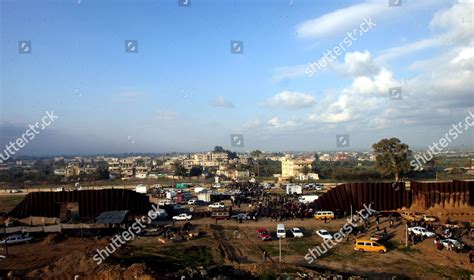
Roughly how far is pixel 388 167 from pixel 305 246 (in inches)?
1569

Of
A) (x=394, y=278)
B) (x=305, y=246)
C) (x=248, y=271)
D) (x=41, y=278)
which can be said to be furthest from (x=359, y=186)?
(x=41, y=278)

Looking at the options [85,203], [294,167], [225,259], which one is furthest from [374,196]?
[294,167]

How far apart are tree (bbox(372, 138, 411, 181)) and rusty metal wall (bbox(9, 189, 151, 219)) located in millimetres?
41083

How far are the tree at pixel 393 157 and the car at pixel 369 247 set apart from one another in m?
39.1

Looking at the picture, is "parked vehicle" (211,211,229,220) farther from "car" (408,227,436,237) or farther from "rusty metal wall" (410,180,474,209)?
"rusty metal wall" (410,180,474,209)

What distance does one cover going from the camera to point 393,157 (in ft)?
191

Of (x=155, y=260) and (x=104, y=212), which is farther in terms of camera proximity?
(x=104, y=212)

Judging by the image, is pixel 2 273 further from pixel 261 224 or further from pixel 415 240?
pixel 415 240

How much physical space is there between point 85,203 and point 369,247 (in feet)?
80.8

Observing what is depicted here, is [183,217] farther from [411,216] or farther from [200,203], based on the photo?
[411,216]

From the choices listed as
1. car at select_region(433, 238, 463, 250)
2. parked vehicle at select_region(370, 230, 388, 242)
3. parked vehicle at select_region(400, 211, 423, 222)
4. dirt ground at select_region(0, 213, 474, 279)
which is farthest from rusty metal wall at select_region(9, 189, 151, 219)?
car at select_region(433, 238, 463, 250)

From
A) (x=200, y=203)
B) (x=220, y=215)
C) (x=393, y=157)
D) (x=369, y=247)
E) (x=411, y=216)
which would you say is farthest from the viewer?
(x=393, y=157)

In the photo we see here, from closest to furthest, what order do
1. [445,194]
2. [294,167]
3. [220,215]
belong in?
[445,194] < [220,215] < [294,167]

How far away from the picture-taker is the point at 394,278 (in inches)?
674
